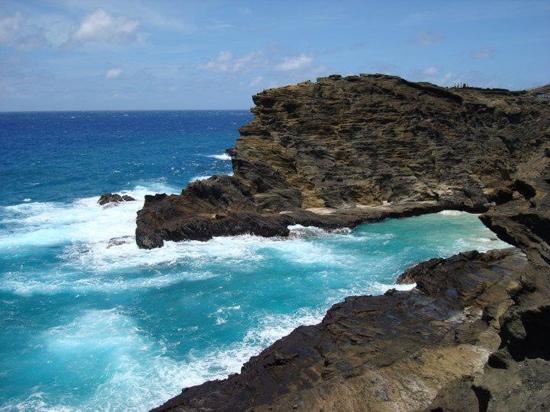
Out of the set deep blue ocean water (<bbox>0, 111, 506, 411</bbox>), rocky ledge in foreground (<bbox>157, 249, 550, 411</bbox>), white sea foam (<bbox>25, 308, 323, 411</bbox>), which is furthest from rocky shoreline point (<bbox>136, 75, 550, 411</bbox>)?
deep blue ocean water (<bbox>0, 111, 506, 411</bbox>)

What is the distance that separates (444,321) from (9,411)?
1630 cm

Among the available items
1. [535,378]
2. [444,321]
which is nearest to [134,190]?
[444,321]

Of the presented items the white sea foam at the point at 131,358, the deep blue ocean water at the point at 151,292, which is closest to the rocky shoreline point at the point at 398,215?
the white sea foam at the point at 131,358

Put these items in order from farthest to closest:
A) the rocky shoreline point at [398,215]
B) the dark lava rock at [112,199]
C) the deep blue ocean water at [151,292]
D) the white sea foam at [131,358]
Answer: the dark lava rock at [112,199]
the deep blue ocean water at [151,292]
the white sea foam at [131,358]
the rocky shoreline point at [398,215]

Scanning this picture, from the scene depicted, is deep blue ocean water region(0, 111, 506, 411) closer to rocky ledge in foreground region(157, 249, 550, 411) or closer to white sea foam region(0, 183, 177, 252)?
white sea foam region(0, 183, 177, 252)

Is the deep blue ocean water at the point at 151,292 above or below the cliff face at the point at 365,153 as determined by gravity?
below

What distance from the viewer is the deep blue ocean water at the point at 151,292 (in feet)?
68.9

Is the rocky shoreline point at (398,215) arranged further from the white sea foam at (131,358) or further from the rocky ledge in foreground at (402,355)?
the white sea foam at (131,358)

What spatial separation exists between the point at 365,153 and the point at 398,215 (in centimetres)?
716

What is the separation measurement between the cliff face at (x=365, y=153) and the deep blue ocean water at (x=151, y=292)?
11.5ft

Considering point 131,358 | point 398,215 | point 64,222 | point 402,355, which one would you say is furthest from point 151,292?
point 398,215

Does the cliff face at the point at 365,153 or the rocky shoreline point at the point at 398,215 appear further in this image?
the cliff face at the point at 365,153

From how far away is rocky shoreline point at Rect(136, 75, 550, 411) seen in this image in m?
15.8

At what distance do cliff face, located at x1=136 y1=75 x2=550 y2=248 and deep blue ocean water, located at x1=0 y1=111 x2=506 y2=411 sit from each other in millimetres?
3520
